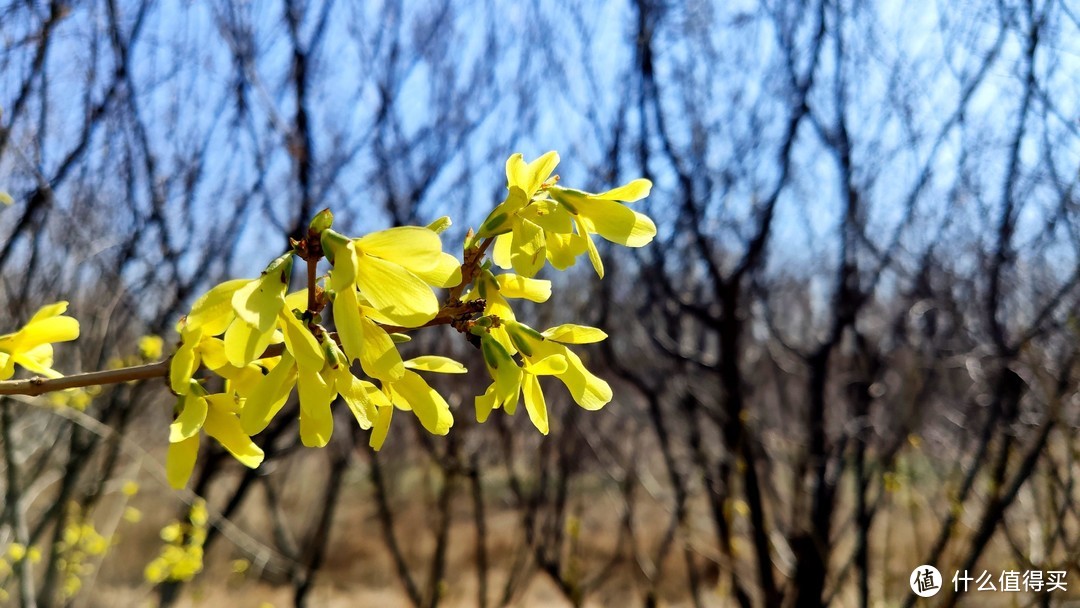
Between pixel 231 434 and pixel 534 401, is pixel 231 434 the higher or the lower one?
the lower one

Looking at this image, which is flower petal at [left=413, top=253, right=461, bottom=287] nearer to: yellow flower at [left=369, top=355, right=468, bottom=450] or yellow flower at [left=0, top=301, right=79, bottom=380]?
yellow flower at [left=369, top=355, right=468, bottom=450]

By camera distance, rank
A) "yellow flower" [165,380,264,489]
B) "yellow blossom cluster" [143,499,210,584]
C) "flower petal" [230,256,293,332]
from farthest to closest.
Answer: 1. "yellow blossom cluster" [143,499,210,584]
2. "yellow flower" [165,380,264,489]
3. "flower petal" [230,256,293,332]

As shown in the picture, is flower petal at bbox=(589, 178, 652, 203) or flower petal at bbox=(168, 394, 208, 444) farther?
flower petal at bbox=(589, 178, 652, 203)

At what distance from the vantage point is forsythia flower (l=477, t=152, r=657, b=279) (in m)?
0.57

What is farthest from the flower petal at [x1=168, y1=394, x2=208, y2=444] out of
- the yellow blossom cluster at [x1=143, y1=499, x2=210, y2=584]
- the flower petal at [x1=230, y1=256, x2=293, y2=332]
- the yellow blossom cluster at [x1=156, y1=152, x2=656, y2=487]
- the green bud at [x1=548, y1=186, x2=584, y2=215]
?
the yellow blossom cluster at [x1=143, y1=499, x2=210, y2=584]

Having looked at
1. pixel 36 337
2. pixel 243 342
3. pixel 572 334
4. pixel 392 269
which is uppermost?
pixel 572 334

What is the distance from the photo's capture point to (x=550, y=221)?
58 cm

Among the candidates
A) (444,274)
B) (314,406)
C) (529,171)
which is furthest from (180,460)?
(529,171)

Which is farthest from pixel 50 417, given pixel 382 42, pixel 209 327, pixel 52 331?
pixel 209 327

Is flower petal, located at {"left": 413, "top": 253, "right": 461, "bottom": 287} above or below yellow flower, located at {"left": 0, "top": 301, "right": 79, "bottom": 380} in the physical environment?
above

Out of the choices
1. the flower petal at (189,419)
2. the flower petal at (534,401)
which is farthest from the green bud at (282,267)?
the flower petal at (534,401)

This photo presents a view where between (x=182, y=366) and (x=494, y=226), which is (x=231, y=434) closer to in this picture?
(x=182, y=366)

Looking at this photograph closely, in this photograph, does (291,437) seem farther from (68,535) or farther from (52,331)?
(52,331)

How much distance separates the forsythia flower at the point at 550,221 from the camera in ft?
1.88
